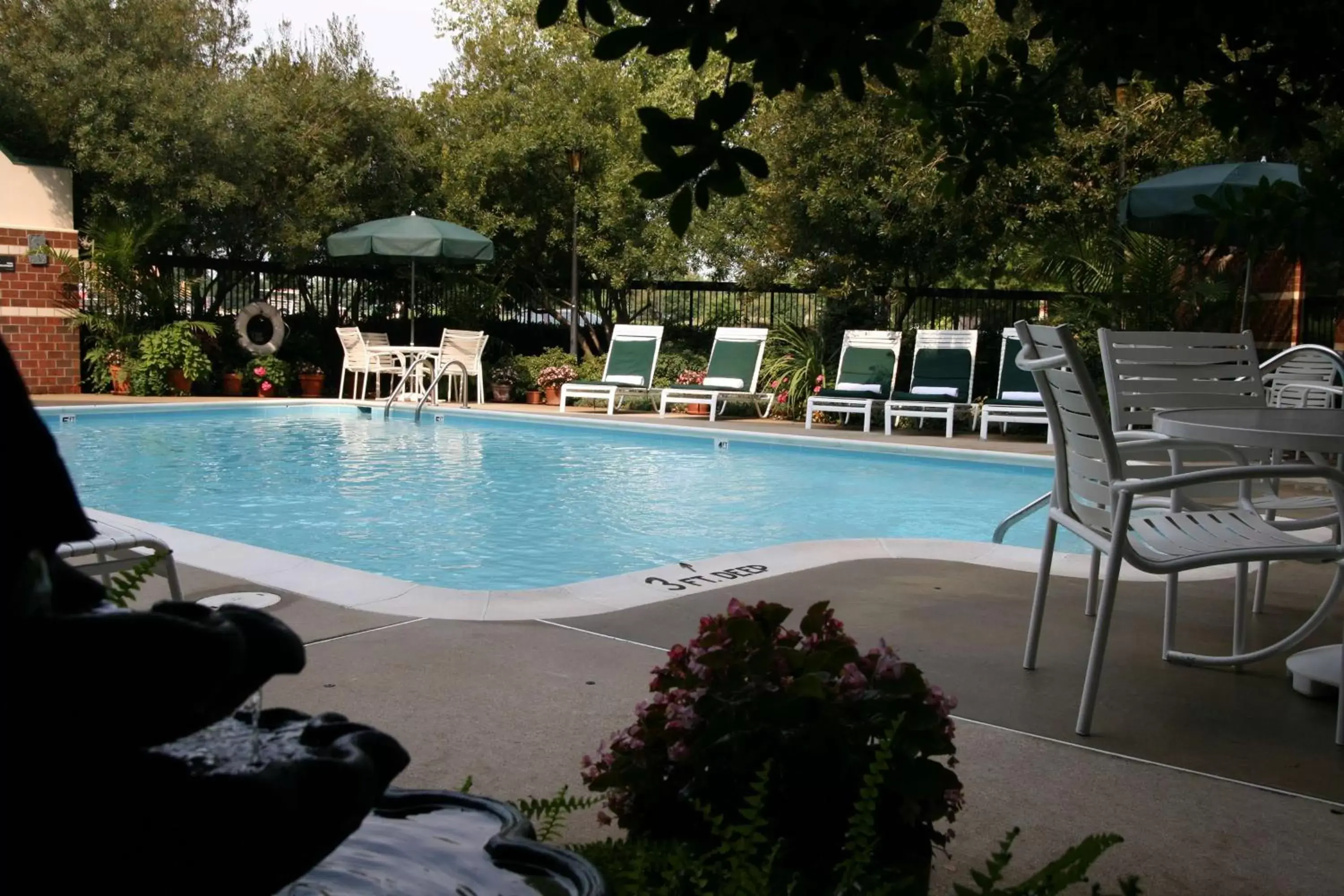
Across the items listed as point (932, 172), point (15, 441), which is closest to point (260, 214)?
point (932, 172)

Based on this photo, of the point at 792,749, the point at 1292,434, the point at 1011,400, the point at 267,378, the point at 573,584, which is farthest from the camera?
the point at 267,378

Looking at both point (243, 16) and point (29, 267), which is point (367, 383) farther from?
point (243, 16)

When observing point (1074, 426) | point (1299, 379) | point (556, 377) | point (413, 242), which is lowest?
point (556, 377)

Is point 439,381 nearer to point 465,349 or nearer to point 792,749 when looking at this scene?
point 465,349

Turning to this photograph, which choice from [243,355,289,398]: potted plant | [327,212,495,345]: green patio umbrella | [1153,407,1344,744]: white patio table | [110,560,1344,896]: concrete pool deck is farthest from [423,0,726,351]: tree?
[1153,407,1344,744]: white patio table

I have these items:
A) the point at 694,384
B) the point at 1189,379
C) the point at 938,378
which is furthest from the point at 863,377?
the point at 1189,379

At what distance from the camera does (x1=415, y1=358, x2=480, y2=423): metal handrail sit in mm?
12820

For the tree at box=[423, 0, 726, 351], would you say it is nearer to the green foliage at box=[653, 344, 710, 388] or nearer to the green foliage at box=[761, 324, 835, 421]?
the green foliage at box=[653, 344, 710, 388]

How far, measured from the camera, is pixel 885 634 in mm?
3412

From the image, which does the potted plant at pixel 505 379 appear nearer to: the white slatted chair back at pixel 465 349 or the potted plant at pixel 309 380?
the white slatted chair back at pixel 465 349

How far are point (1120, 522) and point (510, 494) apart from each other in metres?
5.61

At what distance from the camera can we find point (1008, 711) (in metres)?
2.74

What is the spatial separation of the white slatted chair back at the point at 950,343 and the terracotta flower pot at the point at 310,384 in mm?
7523

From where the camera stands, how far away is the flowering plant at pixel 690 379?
13.8m
